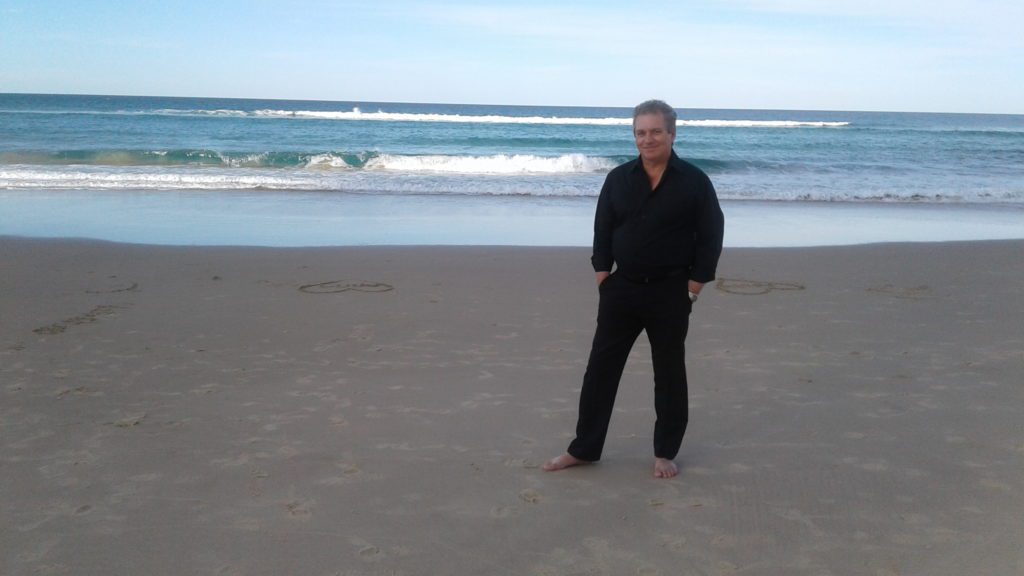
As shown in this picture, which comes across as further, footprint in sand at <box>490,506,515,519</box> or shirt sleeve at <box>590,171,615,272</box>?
shirt sleeve at <box>590,171,615,272</box>

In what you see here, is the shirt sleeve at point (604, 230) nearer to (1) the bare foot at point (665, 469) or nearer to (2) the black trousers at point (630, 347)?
(2) the black trousers at point (630, 347)

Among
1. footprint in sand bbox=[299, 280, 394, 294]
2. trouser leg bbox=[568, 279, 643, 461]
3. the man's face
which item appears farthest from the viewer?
footprint in sand bbox=[299, 280, 394, 294]

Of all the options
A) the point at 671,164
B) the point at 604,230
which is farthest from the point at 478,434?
the point at 671,164

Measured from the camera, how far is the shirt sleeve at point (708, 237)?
3426mm

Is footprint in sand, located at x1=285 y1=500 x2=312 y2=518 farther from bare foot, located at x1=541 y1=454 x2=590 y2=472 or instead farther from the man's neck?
the man's neck

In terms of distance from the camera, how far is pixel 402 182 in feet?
62.3

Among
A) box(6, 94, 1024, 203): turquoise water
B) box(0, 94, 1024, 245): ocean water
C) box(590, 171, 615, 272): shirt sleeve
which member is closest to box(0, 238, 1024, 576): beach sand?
box(590, 171, 615, 272): shirt sleeve

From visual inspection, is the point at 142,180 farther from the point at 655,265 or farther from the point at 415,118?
the point at 415,118

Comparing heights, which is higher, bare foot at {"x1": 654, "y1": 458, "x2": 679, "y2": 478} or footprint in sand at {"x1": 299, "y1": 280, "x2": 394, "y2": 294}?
footprint in sand at {"x1": 299, "y1": 280, "x2": 394, "y2": 294}

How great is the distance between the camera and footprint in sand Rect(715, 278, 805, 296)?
7.79m

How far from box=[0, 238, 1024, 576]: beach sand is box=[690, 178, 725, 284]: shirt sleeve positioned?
0.97 metres

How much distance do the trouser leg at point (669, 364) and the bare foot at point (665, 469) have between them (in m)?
0.02

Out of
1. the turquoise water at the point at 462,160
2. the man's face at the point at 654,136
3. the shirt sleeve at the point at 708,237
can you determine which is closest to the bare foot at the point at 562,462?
the shirt sleeve at the point at 708,237

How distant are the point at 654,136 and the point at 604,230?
464mm
